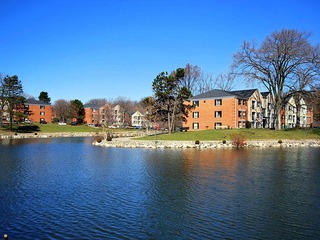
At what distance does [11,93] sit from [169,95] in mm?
41550

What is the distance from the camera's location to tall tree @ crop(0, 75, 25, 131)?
6994 centimetres

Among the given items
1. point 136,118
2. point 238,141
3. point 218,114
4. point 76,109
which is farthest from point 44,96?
point 238,141

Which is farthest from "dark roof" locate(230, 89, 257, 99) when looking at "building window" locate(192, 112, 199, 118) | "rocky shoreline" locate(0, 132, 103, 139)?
"rocky shoreline" locate(0, 132, 103, 139)

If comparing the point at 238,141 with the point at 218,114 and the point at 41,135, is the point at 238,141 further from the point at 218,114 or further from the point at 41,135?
the point at 41,135

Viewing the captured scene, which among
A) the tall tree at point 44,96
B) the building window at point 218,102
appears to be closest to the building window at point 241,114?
the building window at point 218,102

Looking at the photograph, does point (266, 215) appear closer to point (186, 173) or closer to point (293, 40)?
point (186, 173)

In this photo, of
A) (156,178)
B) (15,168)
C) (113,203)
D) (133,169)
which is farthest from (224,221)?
(15,168)

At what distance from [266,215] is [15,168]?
65.0ft

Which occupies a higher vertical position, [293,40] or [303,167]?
[293,40]

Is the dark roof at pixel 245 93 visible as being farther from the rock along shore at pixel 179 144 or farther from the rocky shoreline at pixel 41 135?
the rocky shoreline at pixel 41 135

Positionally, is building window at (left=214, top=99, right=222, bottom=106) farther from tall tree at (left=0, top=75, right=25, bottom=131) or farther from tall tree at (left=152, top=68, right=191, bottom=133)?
tall tree at (left=0, top=75, right=25, bottom=131)

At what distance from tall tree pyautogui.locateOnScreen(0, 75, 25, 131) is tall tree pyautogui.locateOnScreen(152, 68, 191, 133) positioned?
1449 inches

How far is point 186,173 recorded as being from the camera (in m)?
21.6

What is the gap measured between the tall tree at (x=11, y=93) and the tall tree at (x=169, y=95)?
121 ft
